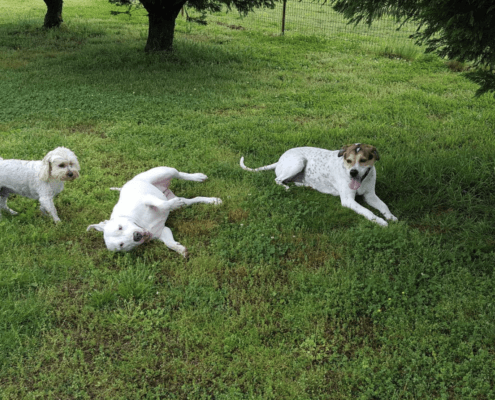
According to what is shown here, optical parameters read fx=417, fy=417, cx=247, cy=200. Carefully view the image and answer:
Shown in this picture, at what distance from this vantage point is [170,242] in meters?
4.73

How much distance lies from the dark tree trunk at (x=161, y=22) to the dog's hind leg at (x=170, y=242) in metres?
9.53

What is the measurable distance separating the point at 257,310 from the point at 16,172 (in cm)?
340

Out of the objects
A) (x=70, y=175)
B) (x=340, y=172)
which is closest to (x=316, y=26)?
(x=340, y=172)

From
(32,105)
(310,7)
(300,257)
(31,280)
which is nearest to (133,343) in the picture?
(31,280)

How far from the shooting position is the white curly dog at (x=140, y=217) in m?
4.50

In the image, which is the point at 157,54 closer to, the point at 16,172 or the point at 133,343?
the point at 16,172

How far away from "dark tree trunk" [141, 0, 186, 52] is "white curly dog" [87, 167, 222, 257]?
29.4ft

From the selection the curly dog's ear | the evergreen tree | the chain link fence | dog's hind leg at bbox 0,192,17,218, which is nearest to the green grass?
dog's hind leg at bbox 0,192,17,218

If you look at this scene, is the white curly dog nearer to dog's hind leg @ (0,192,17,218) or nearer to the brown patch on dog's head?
dog's hind leg @ (0,192,17,218)

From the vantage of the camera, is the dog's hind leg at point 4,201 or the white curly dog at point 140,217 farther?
the dog's hind leg at point 4,201

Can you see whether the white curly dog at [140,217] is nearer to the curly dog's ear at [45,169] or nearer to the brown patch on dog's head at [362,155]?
the curly dog's ear at [45,169]

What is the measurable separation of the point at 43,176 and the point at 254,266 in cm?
267

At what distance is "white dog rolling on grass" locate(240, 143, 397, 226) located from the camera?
5.27 m


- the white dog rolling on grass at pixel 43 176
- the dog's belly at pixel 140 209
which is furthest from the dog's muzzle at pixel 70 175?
the dog's belly at pixel 140 209
